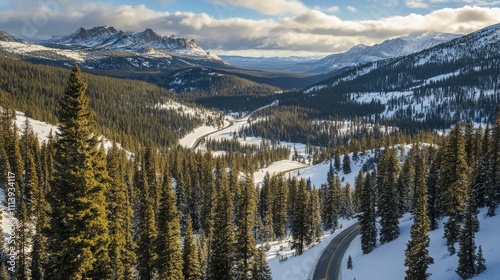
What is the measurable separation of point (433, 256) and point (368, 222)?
14996mm

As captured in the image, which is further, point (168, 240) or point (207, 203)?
point (207, 203)

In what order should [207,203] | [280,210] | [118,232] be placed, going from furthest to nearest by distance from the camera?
[280,210], [207,203], [118,232]

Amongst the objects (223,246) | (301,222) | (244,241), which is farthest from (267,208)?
(223,246)

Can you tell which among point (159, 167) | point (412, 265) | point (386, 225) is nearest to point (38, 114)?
point (159, 167)

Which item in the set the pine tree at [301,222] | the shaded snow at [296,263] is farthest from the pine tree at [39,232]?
the pine tree at [301,222]

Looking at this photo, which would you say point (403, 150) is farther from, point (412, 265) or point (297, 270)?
point (412, 265)

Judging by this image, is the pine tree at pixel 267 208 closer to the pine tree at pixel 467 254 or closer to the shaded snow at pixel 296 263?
the shaded snow at pixel 296 263

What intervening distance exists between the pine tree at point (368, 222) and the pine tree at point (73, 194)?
46.8 meters

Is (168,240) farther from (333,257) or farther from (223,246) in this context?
(333,257)

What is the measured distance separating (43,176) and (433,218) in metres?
84.4

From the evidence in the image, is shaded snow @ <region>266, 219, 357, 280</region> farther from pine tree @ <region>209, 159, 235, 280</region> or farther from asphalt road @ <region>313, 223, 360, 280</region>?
pine tree @ <region>209, 159, 235, 280</region>

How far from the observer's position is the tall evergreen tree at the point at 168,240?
110ft

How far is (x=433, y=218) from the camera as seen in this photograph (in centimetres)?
5153

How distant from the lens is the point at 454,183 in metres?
43.4
